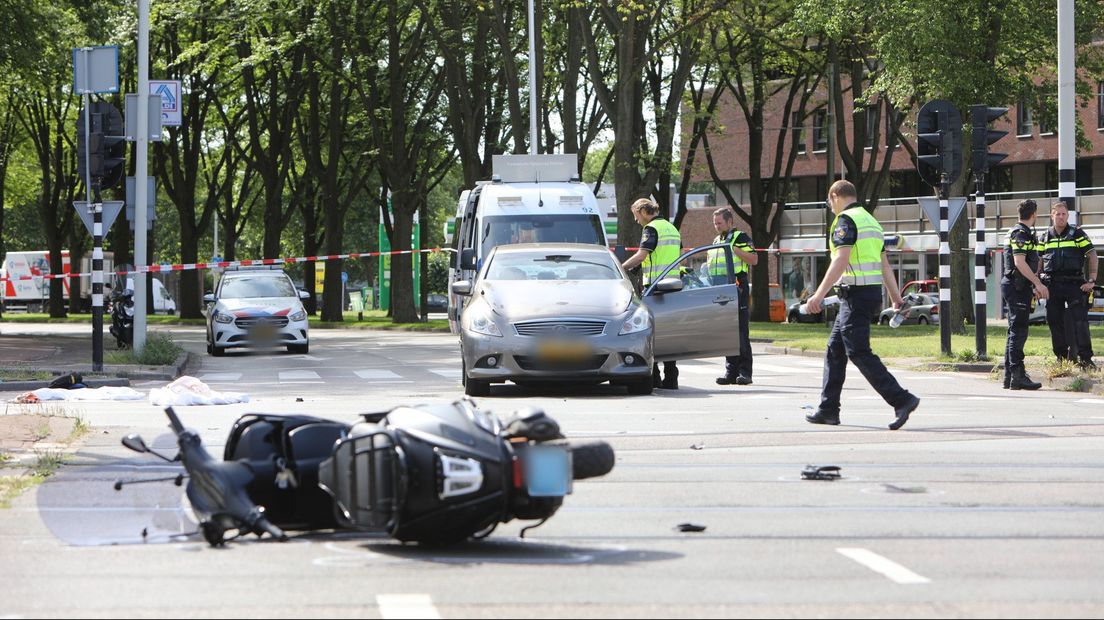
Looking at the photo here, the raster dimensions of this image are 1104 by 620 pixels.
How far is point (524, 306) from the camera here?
15648 mm

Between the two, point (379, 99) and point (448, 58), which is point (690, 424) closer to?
point (448, 58)

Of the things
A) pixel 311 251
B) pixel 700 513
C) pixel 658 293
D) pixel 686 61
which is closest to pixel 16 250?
pixel 311 251

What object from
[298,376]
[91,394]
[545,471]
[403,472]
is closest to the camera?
[403,472]

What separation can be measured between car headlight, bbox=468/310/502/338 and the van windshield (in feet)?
17.7

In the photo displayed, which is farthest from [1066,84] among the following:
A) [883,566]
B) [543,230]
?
[883,566]

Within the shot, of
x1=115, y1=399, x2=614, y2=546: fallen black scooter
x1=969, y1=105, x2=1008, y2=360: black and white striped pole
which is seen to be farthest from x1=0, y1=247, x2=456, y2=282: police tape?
x1=115, y1=399, x2=614, y2=546: fallen black scooter

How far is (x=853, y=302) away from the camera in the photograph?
12.2 m

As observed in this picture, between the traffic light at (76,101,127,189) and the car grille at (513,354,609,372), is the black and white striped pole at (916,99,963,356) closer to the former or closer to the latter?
the car grille at (513,354,609,372)

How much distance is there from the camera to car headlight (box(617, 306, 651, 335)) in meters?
15.6

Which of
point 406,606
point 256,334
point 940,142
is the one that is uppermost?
point 940,142

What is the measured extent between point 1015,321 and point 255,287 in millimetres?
15803

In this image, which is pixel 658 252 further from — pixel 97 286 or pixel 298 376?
pixel 97 286

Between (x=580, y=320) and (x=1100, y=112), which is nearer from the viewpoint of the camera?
(x=580, y=320)

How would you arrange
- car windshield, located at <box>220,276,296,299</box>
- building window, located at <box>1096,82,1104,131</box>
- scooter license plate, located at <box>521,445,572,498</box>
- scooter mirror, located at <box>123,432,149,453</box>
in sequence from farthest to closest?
building window, located at <box>1096,82,1104,131</box> → car windshield, located at <box>220,276,296,299</box> → scooter mirror, located at <box>123,432,149,453</box> → scooter license plate, located at <box>521,445,572,498</box>
